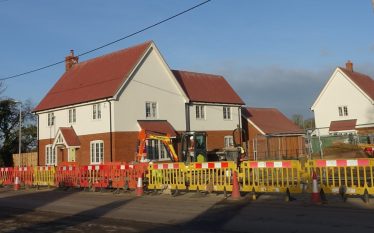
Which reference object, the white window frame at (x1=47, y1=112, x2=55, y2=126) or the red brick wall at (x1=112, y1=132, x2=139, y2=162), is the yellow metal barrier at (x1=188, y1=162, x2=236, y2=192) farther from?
the white window frame at (x1=47, y1=112, x2=55, y2=126)

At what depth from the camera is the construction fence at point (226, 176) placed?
1477cm

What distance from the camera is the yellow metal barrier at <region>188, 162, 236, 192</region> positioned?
1725 cm

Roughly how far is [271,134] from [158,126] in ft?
29.2

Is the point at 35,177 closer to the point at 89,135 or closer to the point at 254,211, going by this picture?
the point at 89,135

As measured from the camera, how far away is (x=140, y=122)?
35969mm

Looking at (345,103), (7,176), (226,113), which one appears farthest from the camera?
(345,103)

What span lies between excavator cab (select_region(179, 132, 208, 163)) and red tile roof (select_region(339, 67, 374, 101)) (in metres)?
27.0

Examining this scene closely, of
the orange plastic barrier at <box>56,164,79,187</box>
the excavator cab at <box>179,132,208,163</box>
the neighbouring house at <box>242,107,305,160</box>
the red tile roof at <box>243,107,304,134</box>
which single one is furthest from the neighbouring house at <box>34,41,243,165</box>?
the orange plastic barrier at <box>56,164,79,187</box>

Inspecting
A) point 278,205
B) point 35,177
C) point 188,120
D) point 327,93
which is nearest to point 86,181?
point 35,177

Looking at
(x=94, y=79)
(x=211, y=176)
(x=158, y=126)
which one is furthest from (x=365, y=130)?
Result: (x=211, y=176)

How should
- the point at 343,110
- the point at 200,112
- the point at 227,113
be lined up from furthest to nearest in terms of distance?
the point at 343,110
the point at 227,113
the point at 200,112

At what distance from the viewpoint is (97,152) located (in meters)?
35.7

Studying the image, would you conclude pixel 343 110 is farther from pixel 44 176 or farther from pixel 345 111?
pixel 44 176

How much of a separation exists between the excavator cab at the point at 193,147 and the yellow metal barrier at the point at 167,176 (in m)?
10.7
